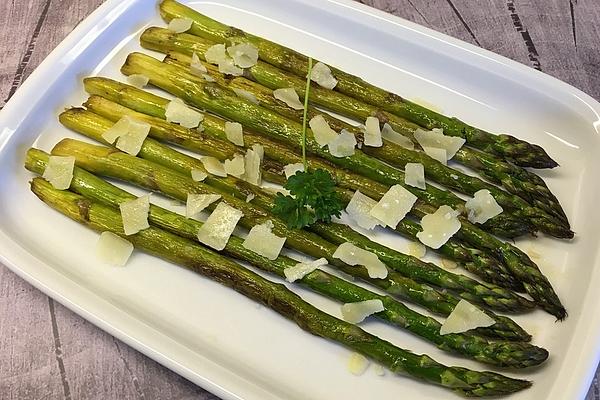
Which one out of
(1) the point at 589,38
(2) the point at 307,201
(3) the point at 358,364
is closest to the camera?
(3) the point at 358,364

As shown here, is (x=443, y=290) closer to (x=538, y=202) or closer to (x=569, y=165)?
(x=538, y=202)

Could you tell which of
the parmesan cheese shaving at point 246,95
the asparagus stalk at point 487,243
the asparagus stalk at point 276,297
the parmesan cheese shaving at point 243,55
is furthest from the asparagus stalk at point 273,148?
the asparagus stalk at point 276,297

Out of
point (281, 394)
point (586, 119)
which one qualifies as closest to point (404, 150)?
point (586, 119)

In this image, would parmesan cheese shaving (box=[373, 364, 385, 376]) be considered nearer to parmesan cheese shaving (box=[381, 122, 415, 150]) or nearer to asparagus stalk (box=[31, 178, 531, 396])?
asparagus stalk (box=[31, 178, 531, 396])

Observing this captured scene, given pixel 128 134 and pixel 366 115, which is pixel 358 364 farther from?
pixel 128 134

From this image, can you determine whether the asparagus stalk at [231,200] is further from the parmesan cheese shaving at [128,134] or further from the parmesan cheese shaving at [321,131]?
the parmesan cheese shaving at [321,131]

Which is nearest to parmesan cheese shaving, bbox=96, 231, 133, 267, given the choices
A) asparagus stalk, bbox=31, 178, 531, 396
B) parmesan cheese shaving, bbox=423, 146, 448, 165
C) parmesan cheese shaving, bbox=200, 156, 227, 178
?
asparagus stalk, bbox=31, 178, 531, 396

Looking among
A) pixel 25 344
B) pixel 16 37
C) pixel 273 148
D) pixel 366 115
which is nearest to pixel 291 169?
pixel 273 148

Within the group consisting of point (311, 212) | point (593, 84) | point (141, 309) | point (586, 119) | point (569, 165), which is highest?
point (593, 84)
